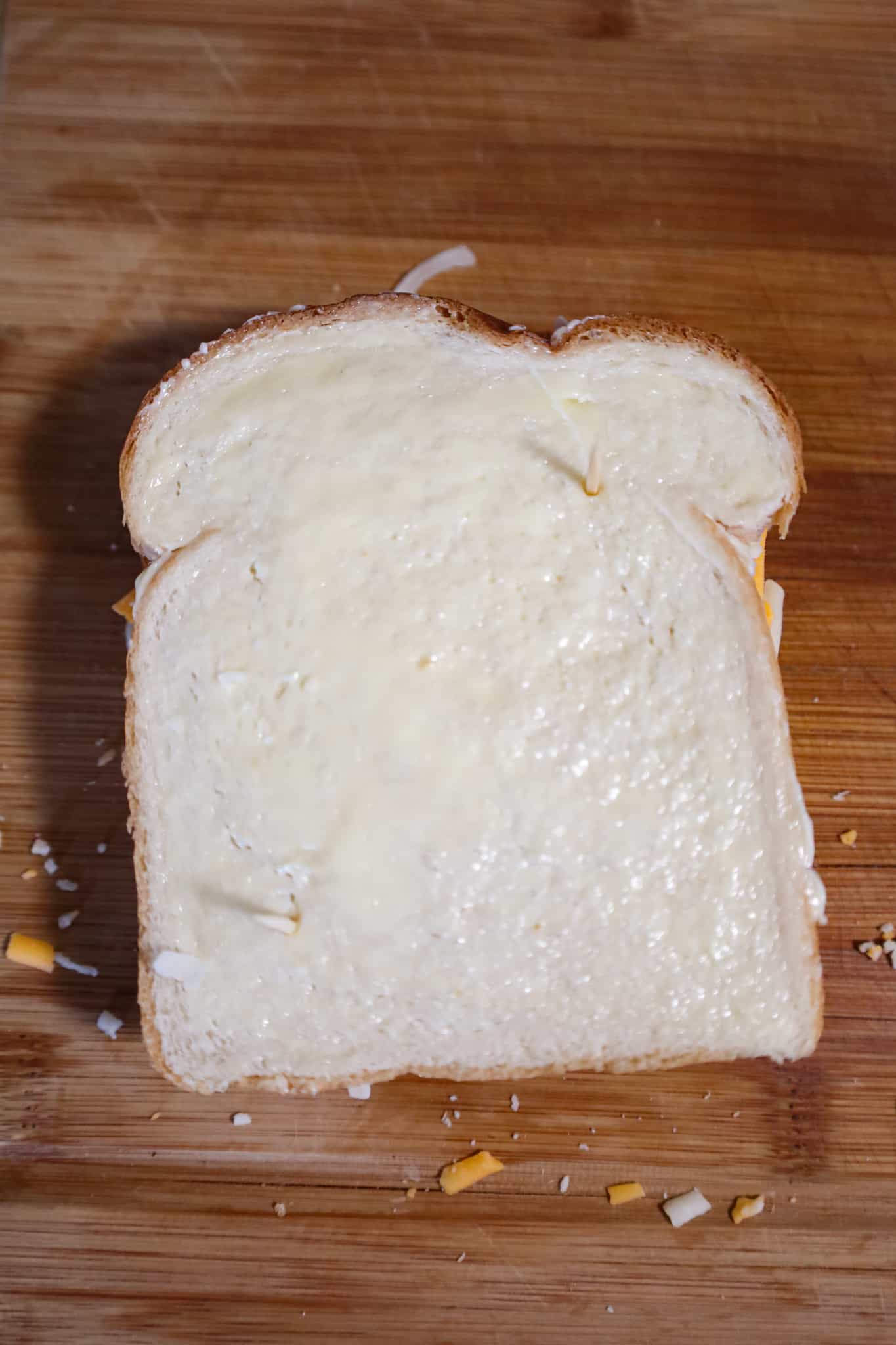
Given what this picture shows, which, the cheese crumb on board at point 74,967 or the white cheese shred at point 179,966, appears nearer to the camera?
the white cheese shred at point 179,966

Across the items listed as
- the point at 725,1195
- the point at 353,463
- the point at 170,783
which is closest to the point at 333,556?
the point at 353,463

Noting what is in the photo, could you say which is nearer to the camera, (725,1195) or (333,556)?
(333,556)

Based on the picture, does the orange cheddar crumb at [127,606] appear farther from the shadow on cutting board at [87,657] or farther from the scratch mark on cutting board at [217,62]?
the scratch mark on cutting board at [217,62]

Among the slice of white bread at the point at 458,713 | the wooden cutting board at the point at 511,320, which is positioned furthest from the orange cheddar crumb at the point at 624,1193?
the slice of white bread at the point at 458,713

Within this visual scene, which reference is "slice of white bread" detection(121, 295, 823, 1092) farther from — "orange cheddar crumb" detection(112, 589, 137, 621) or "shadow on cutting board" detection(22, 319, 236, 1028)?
"shadow on cutting board" detection(22, 319, 236, 1028)

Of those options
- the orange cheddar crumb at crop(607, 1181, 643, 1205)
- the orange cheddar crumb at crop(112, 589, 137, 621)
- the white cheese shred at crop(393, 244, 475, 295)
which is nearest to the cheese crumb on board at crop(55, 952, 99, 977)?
the orange cheddar crumb at crop(112, 589, 137, 621)

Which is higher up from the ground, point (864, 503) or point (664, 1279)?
point (864, 503)

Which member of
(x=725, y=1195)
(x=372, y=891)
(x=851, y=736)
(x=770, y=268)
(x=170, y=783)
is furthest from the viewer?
(x=770, y=268)

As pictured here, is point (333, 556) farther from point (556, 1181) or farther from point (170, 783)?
point (556, 1181)
